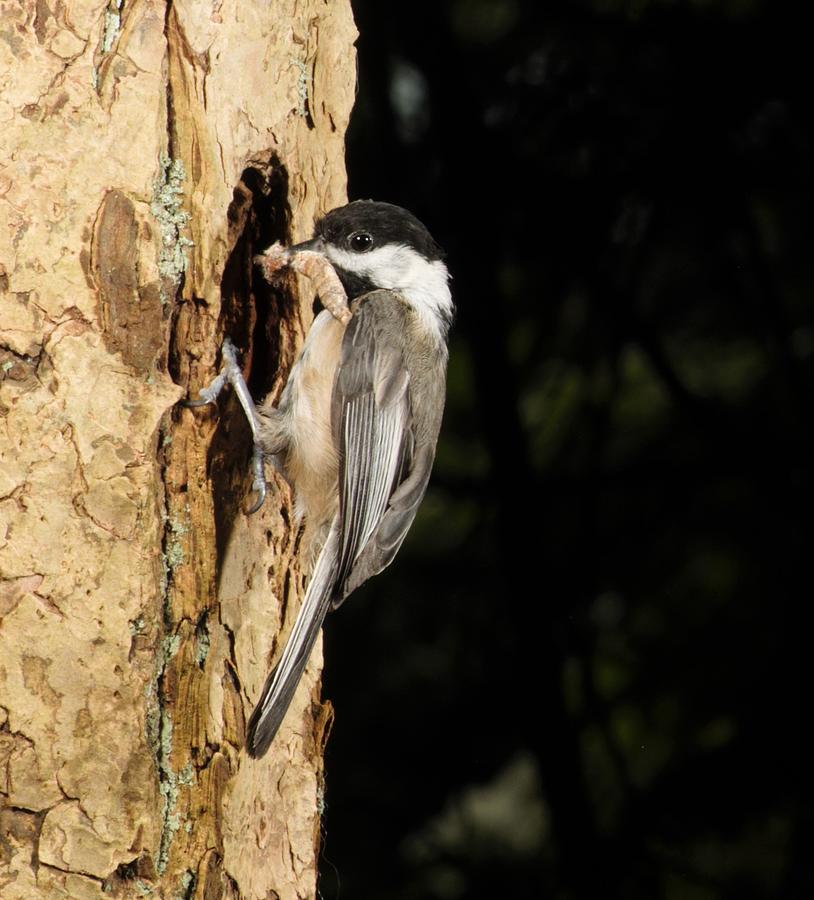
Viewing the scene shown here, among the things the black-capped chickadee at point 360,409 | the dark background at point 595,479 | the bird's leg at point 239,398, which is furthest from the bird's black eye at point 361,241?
the dark background at point 595,479

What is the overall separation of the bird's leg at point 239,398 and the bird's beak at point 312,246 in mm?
185

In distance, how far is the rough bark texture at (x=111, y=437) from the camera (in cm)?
117

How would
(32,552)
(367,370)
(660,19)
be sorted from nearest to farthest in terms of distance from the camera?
(32,552), (367,370), (660,19)

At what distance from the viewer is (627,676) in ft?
7.66

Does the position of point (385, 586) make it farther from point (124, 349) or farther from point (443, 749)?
point (124, 349)

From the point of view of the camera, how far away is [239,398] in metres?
1.43

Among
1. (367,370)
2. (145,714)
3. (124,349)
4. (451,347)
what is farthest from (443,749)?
(124,349)

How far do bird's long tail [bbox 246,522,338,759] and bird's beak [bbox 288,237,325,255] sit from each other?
41 centimetres

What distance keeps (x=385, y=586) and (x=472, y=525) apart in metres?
0.23

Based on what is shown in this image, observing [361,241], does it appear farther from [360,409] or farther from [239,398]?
[239,398]

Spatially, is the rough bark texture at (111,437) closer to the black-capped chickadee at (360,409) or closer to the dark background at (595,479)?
the black-capped chickadee at (360,409)

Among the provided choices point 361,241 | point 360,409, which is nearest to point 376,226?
point 361,241

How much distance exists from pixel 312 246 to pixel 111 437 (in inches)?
18.8

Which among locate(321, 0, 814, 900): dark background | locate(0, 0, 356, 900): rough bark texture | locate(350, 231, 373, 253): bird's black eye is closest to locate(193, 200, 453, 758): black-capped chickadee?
locate(350, 231, 373, 253): bird's black eye
